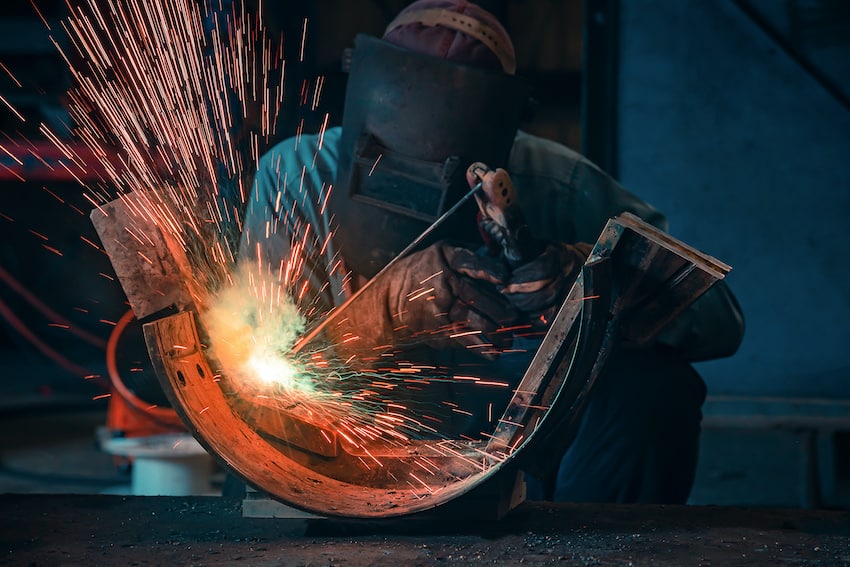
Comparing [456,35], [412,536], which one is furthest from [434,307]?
[456,35]

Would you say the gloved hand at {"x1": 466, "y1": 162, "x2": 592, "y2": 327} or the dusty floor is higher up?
the gloved hand at {"x1": 466, "y1": 162, "x2": 592, "y2": 327}

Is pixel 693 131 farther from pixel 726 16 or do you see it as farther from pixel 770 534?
pixel 770 534

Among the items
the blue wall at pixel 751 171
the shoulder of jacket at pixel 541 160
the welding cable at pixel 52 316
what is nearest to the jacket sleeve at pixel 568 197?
the shoulder of jacket at pixel 541 160

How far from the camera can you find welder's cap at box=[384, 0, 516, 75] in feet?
6.13

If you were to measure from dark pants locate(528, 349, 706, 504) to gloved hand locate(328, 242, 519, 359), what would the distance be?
0.44 metres

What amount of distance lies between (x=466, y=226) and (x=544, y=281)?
1.18 ft

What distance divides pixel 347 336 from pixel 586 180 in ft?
2.38

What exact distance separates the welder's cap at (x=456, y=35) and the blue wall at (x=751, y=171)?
150 cm

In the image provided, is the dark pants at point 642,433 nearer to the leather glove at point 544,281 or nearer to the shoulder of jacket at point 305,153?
the leather glove at point 544,281

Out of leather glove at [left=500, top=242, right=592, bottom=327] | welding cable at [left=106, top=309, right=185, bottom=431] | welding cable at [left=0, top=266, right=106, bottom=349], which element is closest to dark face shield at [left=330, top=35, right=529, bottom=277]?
leather glove at [left=500, top=242, right=592, bottom=327]

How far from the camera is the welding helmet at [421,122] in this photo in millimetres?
1780

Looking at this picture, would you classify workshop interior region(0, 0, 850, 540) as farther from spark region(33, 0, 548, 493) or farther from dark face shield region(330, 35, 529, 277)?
dark face shield region(330, 35, 529, 277)

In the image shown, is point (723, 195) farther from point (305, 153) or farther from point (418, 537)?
point (418, 537)

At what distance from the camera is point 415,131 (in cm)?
179
